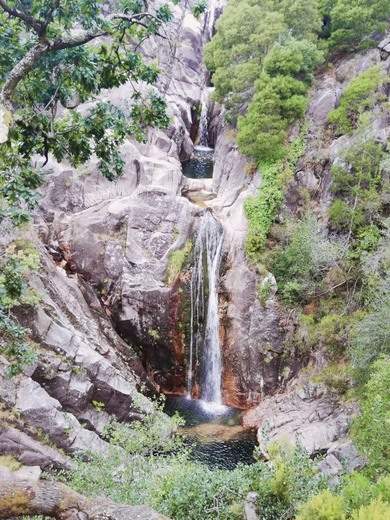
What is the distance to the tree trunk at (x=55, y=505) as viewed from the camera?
14.0 ft

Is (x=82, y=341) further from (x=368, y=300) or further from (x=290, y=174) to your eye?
(x=290, y=174)

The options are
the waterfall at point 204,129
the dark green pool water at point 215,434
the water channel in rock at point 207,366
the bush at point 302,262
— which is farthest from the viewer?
the waterfall at point 204,129

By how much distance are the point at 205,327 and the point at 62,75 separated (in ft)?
51.9

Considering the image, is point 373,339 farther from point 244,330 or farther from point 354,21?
point 354,21

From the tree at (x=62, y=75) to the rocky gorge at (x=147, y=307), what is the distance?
9.30m

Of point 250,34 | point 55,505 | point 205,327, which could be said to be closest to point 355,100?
point 250,34

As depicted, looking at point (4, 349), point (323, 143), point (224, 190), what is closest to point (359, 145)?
point (323, 143)

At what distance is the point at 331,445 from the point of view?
13586 millimetres

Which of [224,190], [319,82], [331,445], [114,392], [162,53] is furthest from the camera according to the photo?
[162,53]

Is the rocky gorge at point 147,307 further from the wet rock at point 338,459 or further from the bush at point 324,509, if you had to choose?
the bush at point 324,509

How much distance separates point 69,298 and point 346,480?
13.9 metres

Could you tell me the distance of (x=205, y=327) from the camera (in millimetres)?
20422

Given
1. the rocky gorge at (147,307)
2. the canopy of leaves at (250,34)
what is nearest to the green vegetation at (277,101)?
the rocky gorge at (147,307)

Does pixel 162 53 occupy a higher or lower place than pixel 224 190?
higher
